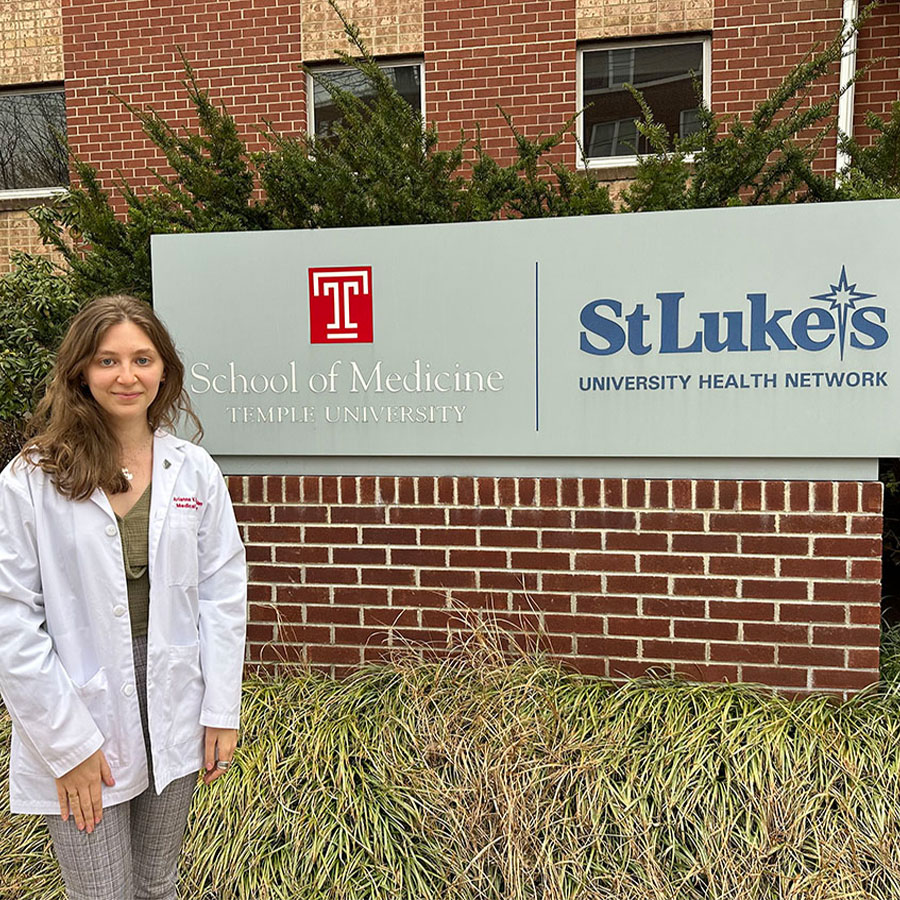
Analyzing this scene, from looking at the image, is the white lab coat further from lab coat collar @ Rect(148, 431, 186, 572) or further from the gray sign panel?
the gray sign panel

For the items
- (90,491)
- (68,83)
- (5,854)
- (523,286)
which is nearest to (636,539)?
(523,286)

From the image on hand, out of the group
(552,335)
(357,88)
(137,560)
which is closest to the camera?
(137,560)

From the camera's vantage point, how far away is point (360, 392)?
12.0 ft

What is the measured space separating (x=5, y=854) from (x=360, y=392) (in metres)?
2.14

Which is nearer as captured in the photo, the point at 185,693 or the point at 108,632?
the point at 108,632

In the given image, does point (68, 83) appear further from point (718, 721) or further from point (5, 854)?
point (718, 721)

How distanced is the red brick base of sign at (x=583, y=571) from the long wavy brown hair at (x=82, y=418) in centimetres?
158

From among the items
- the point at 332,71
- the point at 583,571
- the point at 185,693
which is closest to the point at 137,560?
the point at 185,693

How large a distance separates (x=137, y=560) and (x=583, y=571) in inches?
76.0

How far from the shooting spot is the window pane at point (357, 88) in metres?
8.83

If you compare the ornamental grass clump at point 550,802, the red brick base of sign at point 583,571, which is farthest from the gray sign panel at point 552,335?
the ornamental grass clump at point 550,802

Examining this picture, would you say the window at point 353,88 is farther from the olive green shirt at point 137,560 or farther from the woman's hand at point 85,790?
the woman's hand at point 85,790

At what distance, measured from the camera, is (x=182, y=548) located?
2174 mm

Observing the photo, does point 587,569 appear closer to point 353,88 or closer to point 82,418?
point 82,418
